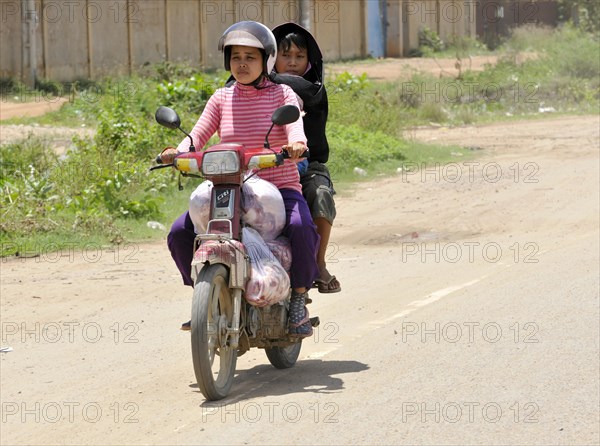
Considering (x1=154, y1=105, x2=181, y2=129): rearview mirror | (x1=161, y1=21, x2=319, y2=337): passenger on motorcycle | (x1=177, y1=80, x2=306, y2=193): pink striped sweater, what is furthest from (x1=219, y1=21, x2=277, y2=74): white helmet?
(x1=154, y1=105, x2=181, y2=129): rearview mirror

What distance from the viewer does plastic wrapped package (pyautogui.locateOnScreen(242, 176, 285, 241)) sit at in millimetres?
6066

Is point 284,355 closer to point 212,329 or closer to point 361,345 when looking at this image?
point 361,345

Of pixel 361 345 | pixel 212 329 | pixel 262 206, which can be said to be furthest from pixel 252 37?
pixel 361 345

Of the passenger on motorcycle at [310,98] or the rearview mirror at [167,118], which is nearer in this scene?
the rearview mirror at [167,118]

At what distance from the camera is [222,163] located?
587 cm

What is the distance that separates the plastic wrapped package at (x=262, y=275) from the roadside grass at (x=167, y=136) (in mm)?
5556

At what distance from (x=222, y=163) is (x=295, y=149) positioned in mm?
410

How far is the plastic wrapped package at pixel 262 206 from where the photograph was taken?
6066 millimetres

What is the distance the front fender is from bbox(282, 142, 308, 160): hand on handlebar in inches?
21.9

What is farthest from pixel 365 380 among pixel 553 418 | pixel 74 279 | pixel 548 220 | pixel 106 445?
pixel 548 220

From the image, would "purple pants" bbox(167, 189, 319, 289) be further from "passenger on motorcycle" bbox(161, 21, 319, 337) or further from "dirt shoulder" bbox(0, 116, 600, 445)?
"dirt shoulder" bbox(0, 116, 600, 445)

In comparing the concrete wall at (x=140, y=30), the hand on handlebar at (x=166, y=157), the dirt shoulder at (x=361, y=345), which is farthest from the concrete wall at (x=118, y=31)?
the hand on handlebar at (x=166, y=157)

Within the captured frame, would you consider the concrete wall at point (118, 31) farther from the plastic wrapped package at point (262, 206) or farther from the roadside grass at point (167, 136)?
the plastic wrapped package at point (262, 206)

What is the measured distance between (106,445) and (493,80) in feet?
75.9
